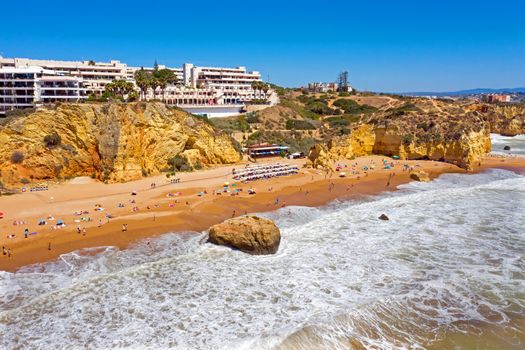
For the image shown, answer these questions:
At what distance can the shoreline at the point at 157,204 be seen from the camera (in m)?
22.0

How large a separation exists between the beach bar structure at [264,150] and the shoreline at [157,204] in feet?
19.4

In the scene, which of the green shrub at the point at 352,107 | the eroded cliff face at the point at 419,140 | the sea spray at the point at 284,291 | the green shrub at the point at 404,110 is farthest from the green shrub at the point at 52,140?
the green shrub at the point at 352,107

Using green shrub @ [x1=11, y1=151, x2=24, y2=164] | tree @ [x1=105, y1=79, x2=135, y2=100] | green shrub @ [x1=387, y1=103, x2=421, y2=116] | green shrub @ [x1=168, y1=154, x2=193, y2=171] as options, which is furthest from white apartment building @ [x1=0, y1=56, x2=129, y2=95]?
green shrub @ [x1=387, y1=103, x2=421, y2=116]

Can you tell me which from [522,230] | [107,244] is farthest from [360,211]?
[107,244]

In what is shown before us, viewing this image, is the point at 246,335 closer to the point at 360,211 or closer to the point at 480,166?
the point at 360,211

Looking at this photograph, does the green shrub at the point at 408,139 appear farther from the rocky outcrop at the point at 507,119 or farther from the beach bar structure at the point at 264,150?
the rocky outcrop at the point at 507,119

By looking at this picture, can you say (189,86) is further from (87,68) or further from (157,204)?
(157,204)

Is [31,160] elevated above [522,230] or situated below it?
above

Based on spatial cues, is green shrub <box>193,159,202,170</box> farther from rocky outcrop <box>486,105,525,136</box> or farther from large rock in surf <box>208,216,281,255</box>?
rocky outcrop <box>486,105,525,136</box>

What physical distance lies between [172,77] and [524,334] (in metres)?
66.7

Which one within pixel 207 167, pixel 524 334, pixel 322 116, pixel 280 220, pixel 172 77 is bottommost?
pixel 524 334

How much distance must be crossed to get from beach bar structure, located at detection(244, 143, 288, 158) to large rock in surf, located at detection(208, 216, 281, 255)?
2543 centimetres

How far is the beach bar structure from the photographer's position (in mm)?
46375

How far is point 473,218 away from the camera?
27.5 meters
